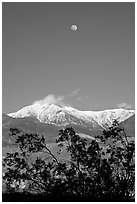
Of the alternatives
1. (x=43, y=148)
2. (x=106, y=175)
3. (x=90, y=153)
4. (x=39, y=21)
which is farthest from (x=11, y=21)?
(x=106, y=175)

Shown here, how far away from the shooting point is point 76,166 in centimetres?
386

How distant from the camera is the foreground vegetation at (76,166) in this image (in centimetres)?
355

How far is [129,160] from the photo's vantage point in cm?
373

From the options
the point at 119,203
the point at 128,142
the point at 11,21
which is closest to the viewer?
the point at 119,203

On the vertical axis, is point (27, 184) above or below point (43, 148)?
below

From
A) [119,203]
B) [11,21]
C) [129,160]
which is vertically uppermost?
[11,21]

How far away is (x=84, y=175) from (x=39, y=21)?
2.03 metres

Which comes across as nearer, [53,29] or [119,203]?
[119,203]

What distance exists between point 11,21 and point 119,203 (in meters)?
2.43

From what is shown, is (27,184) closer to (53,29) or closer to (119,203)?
(119,203)

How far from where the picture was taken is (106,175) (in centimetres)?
368

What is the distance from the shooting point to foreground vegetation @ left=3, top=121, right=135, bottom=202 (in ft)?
11.6

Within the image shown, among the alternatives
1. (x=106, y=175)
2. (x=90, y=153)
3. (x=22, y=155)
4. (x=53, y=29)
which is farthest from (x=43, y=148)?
(x=53, y=29)

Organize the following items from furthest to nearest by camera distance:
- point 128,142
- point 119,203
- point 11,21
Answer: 1. point 128,142
2. point 11,21
3. point 119,203
